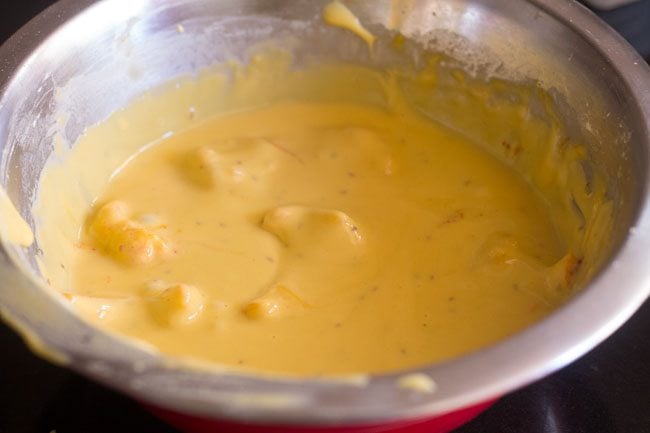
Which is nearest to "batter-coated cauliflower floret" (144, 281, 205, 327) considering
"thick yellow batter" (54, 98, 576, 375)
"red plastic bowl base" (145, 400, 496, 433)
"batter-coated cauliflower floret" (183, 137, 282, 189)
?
"thick yellow batter" (54, 98, 576, 375)

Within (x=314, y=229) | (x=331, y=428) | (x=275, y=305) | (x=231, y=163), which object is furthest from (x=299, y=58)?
(x=331, y=428)

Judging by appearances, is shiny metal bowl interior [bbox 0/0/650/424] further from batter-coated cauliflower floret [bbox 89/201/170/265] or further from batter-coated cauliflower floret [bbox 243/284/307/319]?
batter-coated cauliflower floret [bbox 243/284/307/319]

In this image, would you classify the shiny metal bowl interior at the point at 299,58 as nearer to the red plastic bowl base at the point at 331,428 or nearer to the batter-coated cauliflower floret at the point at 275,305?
the red plastic bowl base at the point at 331,428

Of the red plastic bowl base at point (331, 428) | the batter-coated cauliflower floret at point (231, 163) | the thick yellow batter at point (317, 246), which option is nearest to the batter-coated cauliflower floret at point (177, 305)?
the thick yellow batter at point (317, 246)

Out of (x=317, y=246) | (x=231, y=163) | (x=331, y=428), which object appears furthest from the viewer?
(x=231, y=163)

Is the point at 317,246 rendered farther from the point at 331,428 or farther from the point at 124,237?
the point at 331,428

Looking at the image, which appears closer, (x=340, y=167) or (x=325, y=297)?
(x=325, y=297)

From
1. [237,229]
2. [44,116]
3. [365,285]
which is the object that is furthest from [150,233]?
[365,285]

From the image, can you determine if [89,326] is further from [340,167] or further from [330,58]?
[330,58]
